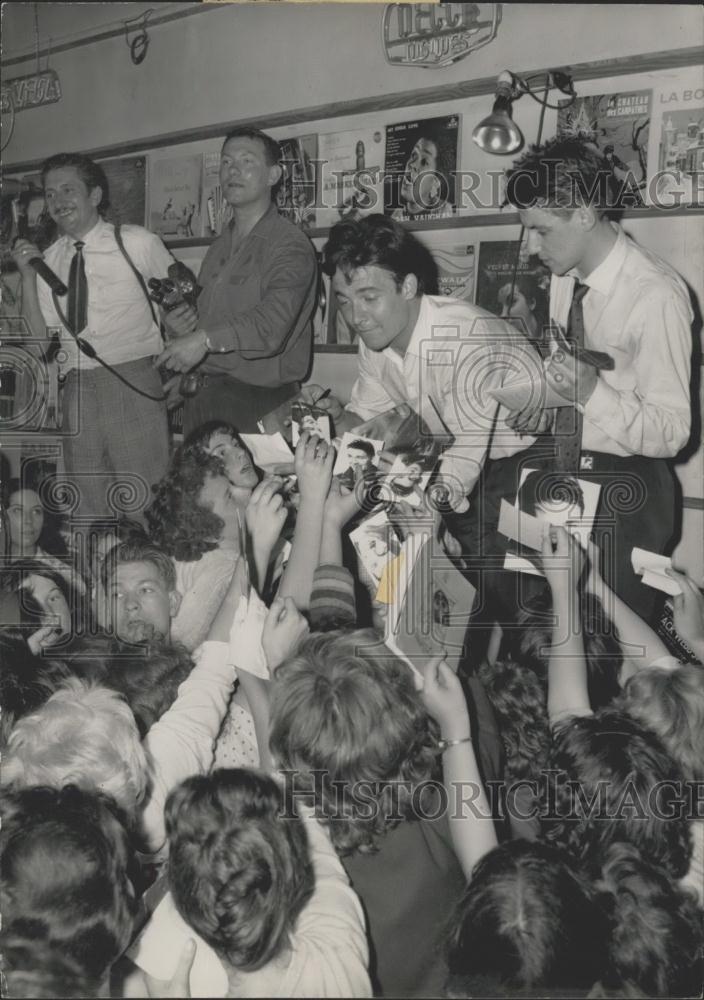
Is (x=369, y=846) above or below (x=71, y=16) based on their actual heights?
below

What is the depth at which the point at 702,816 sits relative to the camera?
1.66m

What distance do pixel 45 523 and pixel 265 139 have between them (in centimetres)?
113

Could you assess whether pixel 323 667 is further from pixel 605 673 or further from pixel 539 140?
pixel 539 140

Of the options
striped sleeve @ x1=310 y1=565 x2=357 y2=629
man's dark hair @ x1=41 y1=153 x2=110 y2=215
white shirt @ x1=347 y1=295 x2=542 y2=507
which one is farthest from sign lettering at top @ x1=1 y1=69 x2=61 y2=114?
striped sleeve @ x1=310 y1=565 x2=357 y2=629

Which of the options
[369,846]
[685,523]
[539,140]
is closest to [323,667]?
[369,846]

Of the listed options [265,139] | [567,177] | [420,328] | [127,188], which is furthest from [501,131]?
[127,188]

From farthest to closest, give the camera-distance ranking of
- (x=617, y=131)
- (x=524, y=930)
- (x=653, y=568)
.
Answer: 1. (x=653, y=568)
2. (x=617, y=131)
3. (x=524, y=930)

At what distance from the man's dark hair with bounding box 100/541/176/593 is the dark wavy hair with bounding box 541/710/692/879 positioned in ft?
3.47

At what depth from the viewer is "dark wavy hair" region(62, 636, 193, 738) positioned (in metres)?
1.89

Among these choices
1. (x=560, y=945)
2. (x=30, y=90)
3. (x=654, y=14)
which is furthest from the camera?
(x=30, y=90)

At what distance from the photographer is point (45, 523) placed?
2.18m

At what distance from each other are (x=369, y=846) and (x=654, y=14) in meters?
1.75

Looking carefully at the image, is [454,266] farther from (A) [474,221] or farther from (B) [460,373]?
(B) [460,373]

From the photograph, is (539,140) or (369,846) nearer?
(369,846)
